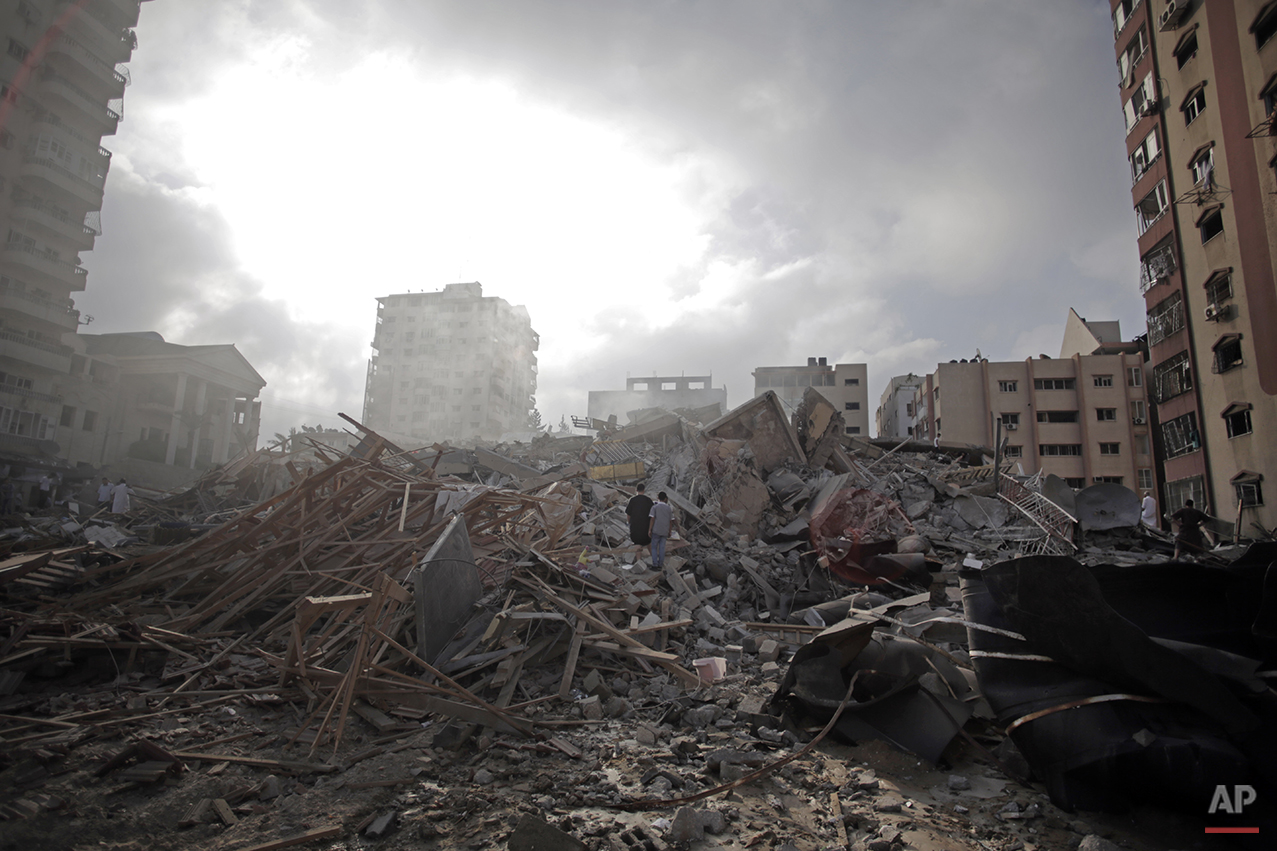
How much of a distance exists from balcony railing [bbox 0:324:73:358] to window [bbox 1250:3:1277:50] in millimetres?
45605

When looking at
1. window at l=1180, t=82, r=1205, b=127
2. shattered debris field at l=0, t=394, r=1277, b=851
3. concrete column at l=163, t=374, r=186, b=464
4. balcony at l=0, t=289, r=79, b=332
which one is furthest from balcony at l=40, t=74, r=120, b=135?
window at l=1180, t=82, r=1205, b=127

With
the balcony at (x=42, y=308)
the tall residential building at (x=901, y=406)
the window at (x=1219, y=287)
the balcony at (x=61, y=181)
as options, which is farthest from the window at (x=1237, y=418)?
the balcony at (x=61, y=181)

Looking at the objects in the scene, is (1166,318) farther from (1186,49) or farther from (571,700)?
(571,700)

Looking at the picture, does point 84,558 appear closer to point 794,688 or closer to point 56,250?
point 794,688

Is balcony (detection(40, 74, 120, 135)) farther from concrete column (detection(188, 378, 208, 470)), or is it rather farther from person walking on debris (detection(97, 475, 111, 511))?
person walking on debris (detection(97, 475, 111, 511))

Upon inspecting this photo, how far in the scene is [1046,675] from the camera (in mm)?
3379

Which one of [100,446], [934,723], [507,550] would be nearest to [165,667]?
[507,550]

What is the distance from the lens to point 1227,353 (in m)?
17.7

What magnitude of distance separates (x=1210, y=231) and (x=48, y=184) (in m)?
47.5

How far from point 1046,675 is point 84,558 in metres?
11.4

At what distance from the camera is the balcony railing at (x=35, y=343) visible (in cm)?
2417

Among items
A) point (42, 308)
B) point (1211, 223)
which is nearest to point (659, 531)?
point (1211, 223)

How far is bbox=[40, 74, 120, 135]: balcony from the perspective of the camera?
26453mm

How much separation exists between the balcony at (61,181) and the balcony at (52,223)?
84 cm
